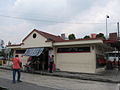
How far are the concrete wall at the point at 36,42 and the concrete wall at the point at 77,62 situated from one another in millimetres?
1911

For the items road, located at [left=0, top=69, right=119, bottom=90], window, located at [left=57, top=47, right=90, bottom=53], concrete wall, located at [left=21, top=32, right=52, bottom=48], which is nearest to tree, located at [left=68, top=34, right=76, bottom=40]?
Answer: concrete wall, located at [left=21, top=32, right=52, bottom=48]

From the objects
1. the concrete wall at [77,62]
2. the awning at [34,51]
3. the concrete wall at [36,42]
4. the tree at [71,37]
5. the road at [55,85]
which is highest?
the tree at [71,37]

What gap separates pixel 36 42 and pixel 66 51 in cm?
382

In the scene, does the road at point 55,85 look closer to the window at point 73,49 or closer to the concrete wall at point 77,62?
the concrete wall at point 77,62

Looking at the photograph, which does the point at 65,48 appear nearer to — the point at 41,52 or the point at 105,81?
the point at 41,52

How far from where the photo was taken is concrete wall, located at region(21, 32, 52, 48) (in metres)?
20.5

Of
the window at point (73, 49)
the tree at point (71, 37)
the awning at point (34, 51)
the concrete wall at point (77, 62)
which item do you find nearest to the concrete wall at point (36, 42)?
the awning at point (34, 51)

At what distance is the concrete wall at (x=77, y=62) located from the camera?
18141 millimetres

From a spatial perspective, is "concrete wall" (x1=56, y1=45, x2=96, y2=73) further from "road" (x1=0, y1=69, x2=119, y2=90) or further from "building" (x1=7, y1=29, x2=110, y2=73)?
"road" (x1=0, y1=69, x2=119, y2=90)

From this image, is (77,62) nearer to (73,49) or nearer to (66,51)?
(73,49)

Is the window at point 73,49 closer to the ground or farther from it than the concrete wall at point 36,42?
closer to the ground

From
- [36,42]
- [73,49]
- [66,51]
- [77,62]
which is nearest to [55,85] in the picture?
[77,62]

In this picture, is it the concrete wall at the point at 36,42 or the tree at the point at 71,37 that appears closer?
the concrete wall at the point at 36,42

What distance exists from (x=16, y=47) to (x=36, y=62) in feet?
14.8
